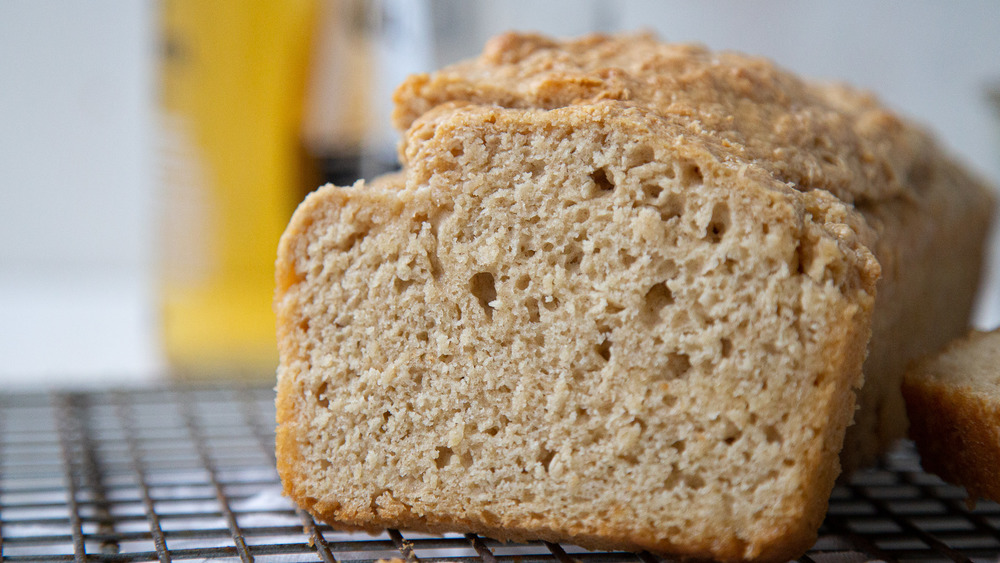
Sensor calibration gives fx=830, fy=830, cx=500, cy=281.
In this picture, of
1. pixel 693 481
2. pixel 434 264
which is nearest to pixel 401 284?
pixel 434 264

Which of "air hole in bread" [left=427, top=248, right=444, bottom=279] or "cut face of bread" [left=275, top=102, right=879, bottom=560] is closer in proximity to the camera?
"cut face of bread" [left=275, top=102, right=879, bottom=560]

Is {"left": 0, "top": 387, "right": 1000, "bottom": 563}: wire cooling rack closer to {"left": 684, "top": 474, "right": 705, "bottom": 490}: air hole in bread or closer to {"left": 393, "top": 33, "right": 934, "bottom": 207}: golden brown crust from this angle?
{"left": 684, "top": 474, "right": 705, "bottom": 490}: air hole in bread

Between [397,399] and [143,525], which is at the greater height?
[397,399]

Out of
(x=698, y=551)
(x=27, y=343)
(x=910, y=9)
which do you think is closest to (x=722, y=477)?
(x=698, y=551)

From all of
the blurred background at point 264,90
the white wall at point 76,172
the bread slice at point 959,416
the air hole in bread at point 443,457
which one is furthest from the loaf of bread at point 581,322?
the white wall at point 76,172

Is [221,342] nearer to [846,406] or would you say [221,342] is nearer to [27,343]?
[27,343]

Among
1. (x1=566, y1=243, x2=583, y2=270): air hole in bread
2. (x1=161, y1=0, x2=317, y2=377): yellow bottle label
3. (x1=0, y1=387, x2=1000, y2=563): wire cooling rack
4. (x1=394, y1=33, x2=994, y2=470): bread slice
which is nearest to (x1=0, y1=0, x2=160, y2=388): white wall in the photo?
(x1=161, y1=0, x2=317, y2=377): yellow bottle label
